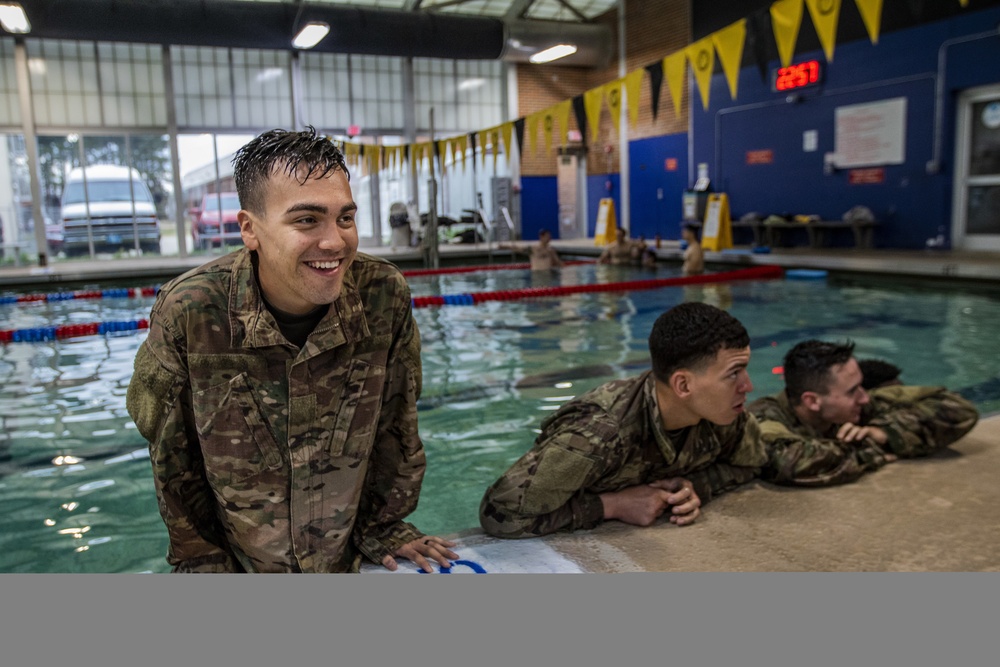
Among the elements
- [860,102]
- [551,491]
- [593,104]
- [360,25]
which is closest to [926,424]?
[551,491]

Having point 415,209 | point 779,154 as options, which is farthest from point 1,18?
point 779,154

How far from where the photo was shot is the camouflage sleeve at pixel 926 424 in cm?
321

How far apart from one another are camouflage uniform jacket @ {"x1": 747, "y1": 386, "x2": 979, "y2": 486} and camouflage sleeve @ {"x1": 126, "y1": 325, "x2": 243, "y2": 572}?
6.47 feet

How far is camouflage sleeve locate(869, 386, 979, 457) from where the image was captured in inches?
127

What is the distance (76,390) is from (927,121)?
12.7 meters

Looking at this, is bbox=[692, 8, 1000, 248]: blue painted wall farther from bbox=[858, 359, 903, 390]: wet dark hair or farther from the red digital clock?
bbox=[858, 359, 903, 390]: wet dark hair

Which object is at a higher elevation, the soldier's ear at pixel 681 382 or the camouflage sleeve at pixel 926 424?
the soldier's ear at pixel 681 382

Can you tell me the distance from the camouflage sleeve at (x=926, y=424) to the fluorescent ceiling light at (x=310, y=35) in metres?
14.2

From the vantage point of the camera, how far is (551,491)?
2406 mm

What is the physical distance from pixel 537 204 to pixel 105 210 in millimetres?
11087

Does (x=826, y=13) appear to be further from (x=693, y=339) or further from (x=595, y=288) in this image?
(x=693, y=339)

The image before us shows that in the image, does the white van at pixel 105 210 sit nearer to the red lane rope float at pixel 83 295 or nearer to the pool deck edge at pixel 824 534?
the red lane rope float at pixel 83 295

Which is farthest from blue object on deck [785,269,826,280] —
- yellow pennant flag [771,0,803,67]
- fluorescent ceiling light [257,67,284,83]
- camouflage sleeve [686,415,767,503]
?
fluorescent ceiling light [257,67,284,83]

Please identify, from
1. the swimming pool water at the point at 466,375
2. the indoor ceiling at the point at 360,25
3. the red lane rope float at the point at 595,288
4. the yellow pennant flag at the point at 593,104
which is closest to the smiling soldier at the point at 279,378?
the swimming pool water at the point at 466,375
